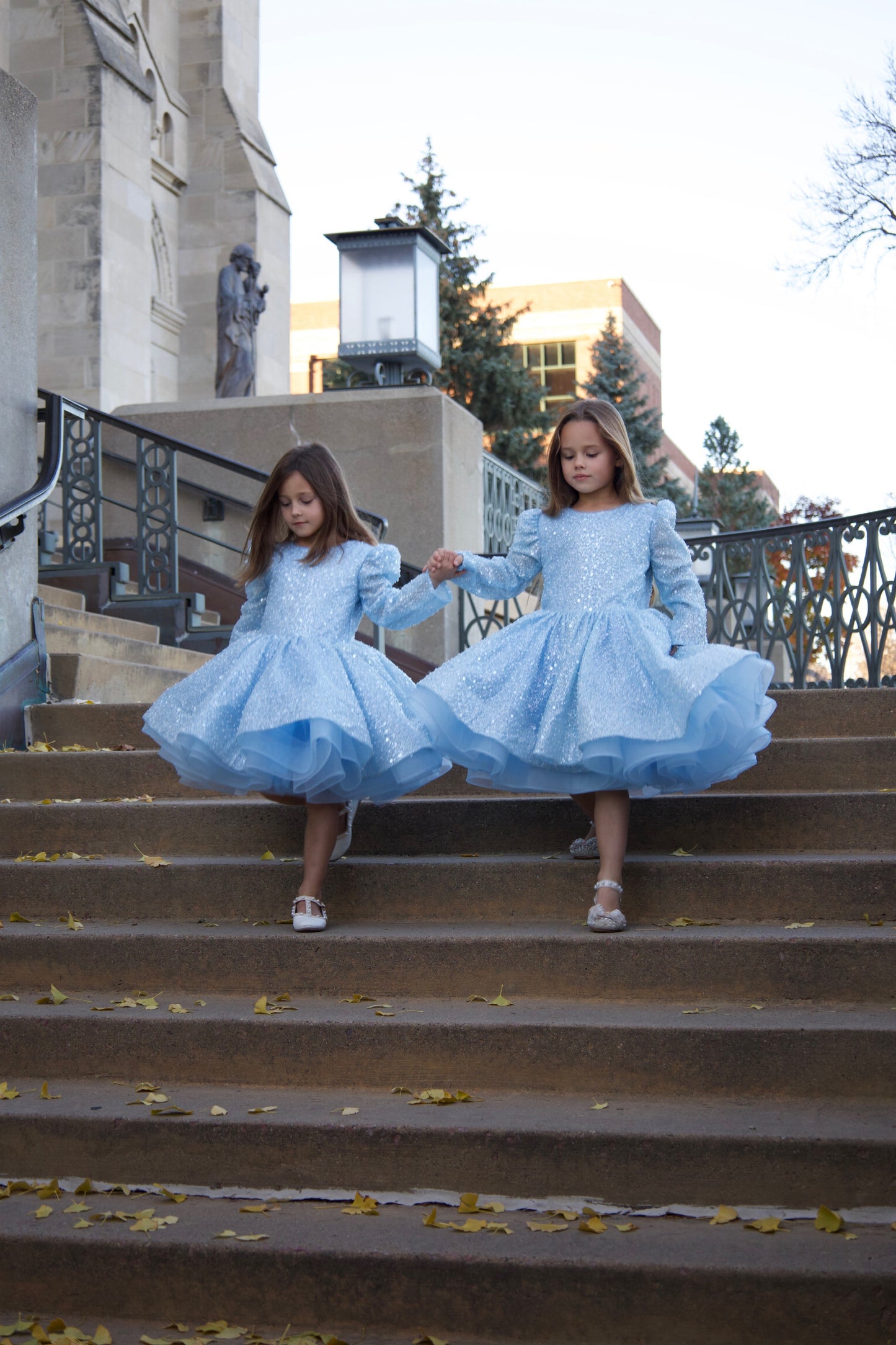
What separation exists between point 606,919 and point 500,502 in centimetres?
834

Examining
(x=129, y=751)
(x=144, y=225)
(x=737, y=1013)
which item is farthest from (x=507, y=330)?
(x=737, y=1013)

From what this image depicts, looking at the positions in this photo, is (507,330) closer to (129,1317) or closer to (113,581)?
(113,581)

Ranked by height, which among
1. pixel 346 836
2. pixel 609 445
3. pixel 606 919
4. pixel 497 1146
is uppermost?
pixel 609 445

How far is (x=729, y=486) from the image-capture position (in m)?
48.4

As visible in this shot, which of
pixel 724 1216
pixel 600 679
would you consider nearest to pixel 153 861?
pixel 600 679

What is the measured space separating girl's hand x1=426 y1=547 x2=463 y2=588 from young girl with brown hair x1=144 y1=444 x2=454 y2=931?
0.03 ft

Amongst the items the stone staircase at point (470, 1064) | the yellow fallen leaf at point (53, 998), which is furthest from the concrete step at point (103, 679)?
the yellow fallen leaf at point (53, 998)

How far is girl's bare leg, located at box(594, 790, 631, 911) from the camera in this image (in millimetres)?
4020

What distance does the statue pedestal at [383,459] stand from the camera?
32.9 feet

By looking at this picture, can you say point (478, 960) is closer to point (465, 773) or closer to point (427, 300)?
point (465, 773)

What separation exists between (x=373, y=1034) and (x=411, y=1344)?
3.10ft

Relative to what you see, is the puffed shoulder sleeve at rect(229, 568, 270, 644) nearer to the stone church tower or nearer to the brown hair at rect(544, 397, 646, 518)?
the brown hair at rect(544, 397, 646, 518)

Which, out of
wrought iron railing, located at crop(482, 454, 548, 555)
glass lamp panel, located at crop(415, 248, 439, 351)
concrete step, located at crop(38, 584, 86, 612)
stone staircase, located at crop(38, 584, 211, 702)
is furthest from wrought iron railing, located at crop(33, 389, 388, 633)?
wrought iron railing, located at crop(482, 454, 548, 555)

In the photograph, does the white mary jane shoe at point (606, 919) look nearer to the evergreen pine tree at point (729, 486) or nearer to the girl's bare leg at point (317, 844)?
the girl's bare leg at point (317, 844)
